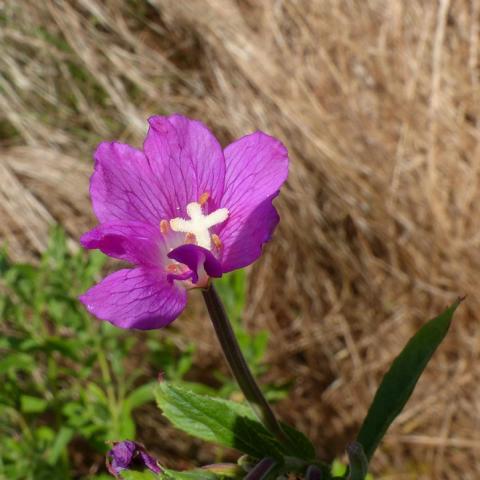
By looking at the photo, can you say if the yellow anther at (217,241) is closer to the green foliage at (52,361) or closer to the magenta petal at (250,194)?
the magenta petal at (250,194)

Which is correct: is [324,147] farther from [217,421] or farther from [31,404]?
[217,421]

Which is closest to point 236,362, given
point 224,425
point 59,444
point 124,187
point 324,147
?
point 224,425

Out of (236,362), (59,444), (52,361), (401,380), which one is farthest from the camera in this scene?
(52,361)

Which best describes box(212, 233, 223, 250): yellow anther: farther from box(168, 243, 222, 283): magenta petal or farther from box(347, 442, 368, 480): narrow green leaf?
box(347, 442, 368, 480): narrow green leaf

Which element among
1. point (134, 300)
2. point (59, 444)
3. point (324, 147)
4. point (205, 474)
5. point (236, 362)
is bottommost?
point (59, 444)

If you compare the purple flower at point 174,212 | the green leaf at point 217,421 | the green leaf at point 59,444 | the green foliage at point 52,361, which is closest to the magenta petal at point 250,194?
the purple flower at point 174,212

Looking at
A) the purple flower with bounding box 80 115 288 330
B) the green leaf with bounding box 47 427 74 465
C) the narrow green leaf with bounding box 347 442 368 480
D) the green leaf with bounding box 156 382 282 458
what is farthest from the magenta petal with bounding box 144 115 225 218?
the green leaf with bounding box 47 427 74 465
